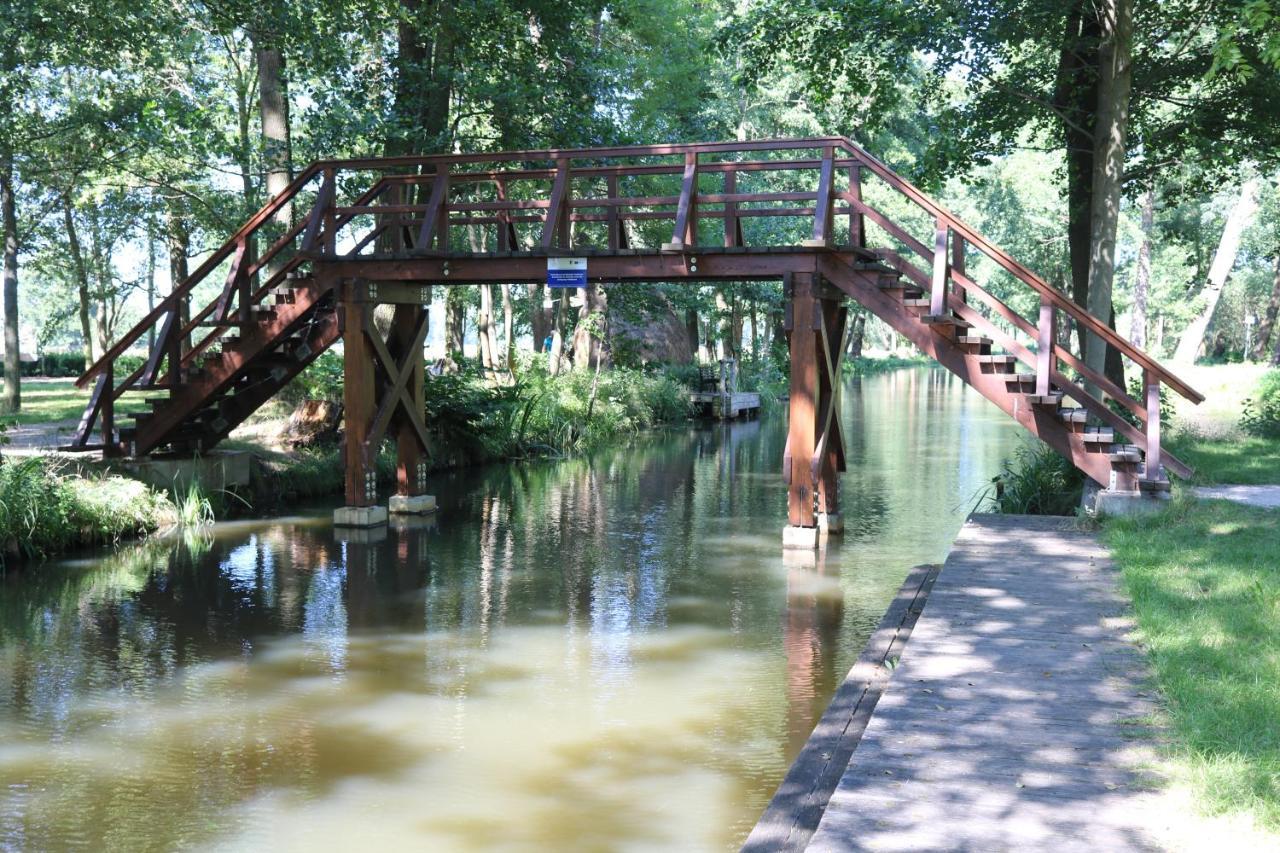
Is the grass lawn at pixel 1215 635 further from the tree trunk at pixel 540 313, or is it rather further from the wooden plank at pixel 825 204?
the tree trunk at pixel 540 313

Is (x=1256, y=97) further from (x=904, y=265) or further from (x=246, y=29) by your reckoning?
(x=246, y=29)

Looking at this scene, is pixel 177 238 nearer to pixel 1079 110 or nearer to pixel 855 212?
pixel 855 212

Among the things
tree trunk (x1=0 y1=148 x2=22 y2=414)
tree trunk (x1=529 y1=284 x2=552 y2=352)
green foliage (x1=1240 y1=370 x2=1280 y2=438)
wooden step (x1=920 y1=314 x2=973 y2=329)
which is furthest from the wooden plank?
tree trunk (x1=529 y1=284 x2=552 y2=352)

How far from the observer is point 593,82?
70.3 feet

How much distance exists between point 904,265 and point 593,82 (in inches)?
363

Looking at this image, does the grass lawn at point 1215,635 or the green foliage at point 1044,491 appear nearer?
the grass lawn at point 1215,635

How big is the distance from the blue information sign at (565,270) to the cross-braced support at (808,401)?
2.50 meters

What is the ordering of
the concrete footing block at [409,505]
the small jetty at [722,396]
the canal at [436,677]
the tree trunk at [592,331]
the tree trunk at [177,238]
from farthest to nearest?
the small jetty at [722,396] < the tree trunk at [592,331] < the tree trunk at [177,238] < the concrete footing block at [409,505] < the canal at [436,677]

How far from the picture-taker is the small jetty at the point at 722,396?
1475 inches

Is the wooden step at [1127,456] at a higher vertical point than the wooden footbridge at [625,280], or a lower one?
lower

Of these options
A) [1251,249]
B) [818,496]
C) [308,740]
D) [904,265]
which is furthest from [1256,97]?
[1251,249]

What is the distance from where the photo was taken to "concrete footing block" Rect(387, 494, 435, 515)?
57.5 feet

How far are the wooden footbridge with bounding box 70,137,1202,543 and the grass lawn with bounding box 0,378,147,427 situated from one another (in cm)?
347

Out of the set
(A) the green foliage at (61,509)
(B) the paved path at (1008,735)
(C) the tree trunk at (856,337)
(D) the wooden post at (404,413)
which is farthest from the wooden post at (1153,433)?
(C) the tree trunk at (856,337)
